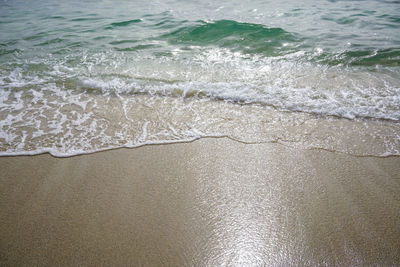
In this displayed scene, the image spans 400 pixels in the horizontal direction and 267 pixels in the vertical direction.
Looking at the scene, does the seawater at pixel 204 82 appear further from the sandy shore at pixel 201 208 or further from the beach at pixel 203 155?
the sandy shore at pixel 201 208

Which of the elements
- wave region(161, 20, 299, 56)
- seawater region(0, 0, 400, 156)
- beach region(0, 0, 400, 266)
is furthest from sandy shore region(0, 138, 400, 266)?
wave region(161, 20, 299, 56)

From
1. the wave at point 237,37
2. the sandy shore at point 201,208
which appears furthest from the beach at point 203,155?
the wave at point 237,37

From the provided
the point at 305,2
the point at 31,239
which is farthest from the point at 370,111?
the point at 305,2

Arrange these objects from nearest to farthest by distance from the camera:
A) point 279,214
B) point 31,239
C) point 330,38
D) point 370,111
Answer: point 31,239
point 279,214
point 370,111
point 330,38

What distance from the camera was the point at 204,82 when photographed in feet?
12.5

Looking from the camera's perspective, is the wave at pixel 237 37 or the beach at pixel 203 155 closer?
the beach at pixel 203 155

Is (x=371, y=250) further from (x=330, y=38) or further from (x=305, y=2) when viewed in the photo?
(x=305, y=2)

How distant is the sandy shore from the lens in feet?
5.15

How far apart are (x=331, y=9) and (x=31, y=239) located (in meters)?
9.87

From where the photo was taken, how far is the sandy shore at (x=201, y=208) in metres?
1.57

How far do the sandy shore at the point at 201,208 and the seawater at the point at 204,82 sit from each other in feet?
1.00

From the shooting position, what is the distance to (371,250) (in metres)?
1.56

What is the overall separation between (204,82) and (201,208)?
95.0 inches

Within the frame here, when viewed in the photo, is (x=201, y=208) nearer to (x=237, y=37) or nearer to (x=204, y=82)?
(x=204, y=82)
